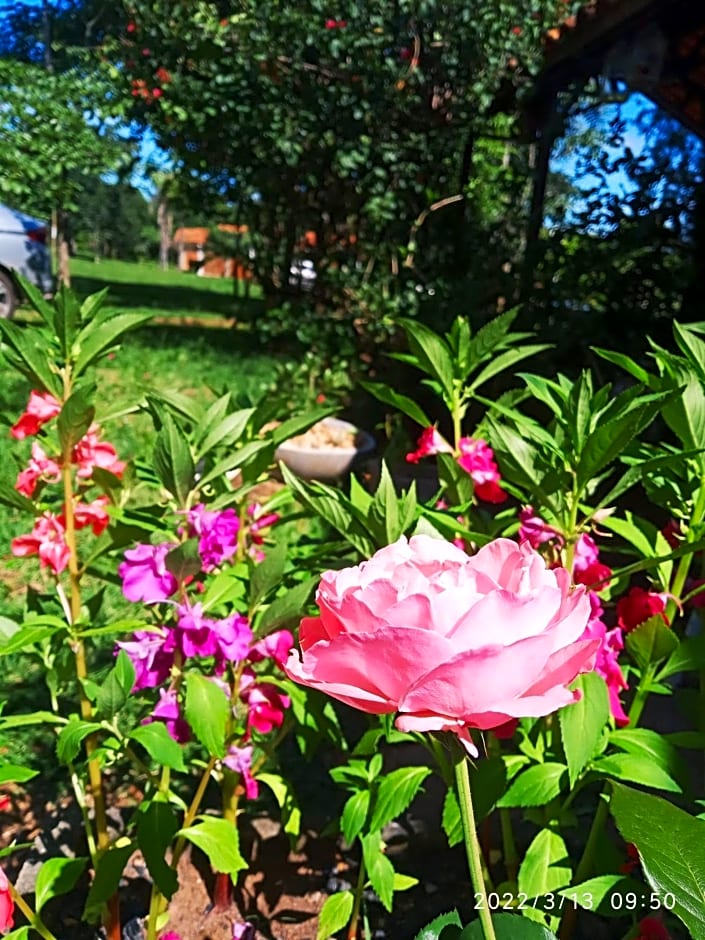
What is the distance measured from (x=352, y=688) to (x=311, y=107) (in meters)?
5.64

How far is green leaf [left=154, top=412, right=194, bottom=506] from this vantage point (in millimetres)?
1157

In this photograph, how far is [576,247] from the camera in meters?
4.94

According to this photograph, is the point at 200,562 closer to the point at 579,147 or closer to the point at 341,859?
the point at 341,859

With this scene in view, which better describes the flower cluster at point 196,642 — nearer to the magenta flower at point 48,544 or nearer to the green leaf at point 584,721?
the magenta flower at point 48,544

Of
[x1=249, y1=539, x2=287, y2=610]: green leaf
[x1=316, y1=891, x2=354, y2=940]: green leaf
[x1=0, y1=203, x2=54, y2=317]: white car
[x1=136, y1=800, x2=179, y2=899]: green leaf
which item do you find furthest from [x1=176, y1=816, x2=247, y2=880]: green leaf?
[x1=0, y1=203, x2=54, y2=317]: white car

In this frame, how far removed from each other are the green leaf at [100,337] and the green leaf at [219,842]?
0.73m

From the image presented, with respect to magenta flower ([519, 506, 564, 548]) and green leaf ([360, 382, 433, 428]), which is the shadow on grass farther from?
magenta flower ([519, 506, 564, 548])

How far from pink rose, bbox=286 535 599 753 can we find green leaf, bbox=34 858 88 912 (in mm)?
943

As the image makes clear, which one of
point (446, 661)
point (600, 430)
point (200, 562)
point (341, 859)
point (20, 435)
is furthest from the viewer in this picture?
point (341, 859)

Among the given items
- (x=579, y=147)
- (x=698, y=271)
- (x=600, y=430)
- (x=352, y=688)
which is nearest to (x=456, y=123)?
(x=579, y=147)

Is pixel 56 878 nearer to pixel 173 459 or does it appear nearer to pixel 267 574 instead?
pixel 267 574

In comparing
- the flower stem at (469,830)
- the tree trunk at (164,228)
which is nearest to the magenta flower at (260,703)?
the flower stem at (469,830)

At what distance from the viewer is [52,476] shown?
1377 millimetres

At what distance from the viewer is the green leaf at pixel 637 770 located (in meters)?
1.03
